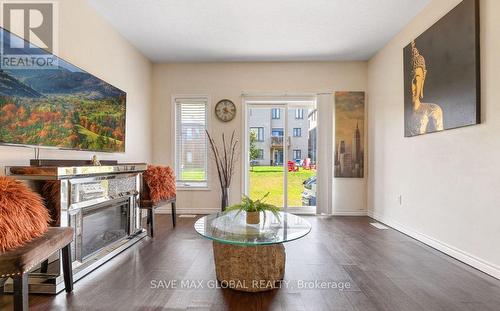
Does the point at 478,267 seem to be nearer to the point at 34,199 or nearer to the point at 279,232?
the point at 279,232

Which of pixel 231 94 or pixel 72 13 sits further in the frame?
pixel 231 94

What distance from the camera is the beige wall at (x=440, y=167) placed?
2.38 meters

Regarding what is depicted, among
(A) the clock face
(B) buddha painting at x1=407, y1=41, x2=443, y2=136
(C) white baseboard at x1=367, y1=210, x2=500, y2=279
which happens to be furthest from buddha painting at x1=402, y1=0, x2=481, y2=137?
(A) the clock face

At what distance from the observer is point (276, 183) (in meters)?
5.17

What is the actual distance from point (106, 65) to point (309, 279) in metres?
3.51

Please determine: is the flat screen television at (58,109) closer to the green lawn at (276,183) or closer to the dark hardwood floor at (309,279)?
the dark hardwood floor at (309,279)

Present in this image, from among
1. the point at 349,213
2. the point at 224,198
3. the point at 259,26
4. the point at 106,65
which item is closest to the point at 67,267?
the point at 106,65

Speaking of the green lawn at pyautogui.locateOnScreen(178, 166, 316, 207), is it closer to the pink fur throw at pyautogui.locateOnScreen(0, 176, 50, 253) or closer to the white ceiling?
the white ceiling

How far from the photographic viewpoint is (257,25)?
3.61 m

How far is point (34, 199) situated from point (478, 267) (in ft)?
12.2

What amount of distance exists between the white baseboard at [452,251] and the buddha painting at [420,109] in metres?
1.29

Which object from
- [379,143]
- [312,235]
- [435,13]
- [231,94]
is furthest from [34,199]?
[379,143]

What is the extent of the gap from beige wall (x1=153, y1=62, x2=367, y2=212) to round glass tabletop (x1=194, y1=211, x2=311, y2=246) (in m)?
2.49

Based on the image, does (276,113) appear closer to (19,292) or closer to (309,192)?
(309,192)
